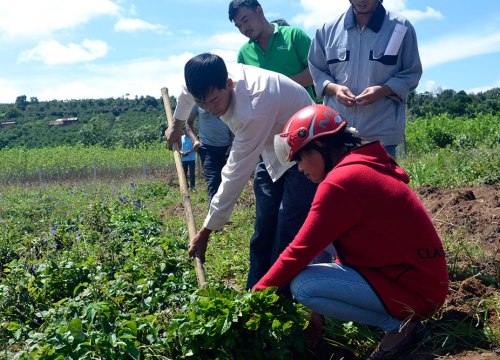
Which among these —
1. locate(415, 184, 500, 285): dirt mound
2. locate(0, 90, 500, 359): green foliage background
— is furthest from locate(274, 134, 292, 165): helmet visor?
locate(415, 184, 500, 285): dirt mound

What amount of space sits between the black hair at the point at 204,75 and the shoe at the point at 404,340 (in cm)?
160

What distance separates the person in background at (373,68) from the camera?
3.72m

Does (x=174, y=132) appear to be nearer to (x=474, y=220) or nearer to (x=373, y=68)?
(x=373, y=68)

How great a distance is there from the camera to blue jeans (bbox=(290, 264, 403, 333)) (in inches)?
110

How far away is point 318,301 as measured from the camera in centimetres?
285

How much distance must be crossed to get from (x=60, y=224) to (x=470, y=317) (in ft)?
17.1

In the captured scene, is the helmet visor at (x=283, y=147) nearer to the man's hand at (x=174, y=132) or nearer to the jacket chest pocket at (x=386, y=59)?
the jacket chest pocket at (x=386, y=59)

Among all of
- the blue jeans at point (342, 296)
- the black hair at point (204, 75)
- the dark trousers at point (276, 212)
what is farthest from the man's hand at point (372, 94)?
the blue jeans at point (342, 296)

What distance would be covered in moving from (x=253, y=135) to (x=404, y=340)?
1355 millimetres

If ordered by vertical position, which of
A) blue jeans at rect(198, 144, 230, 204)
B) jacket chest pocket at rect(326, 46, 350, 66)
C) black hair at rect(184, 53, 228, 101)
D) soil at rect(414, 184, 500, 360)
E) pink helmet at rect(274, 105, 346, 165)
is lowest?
soil at rect(414, 184, 500, 360)

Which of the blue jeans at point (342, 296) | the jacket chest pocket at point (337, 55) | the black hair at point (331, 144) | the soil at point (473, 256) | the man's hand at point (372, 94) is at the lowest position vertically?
the soil at point (473, 256)

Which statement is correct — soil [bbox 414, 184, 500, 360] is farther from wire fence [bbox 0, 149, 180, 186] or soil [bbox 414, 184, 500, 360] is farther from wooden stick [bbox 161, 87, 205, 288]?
wire fence [bbox 0, 149, 180, 186]

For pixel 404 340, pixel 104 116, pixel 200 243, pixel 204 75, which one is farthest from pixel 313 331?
pixel 104 116

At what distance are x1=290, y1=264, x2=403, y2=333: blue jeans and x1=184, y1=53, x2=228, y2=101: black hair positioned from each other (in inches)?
43.8
